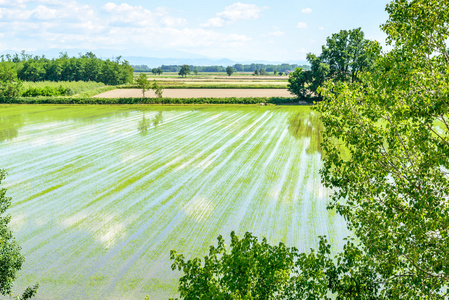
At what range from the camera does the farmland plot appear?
14.8m

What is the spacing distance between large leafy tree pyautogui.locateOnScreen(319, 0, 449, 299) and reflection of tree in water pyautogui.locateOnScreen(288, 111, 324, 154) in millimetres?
24141

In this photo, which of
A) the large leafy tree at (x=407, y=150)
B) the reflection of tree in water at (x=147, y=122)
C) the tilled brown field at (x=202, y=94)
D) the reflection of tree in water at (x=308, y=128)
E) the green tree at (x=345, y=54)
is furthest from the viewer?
the tilled brown field at (x=202, y=94)

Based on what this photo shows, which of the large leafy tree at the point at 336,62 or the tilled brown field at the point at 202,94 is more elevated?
the large leafy tree at the point at 336,62

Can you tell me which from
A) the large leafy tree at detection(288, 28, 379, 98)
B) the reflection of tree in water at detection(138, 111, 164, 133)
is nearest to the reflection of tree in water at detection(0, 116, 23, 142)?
the reflection of tree in water at detection(138, 111, 164, 133)

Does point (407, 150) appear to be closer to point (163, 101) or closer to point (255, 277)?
point (255, 277)

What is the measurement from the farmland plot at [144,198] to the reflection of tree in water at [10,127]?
0.47 metres

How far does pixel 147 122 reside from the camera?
50.1 meters

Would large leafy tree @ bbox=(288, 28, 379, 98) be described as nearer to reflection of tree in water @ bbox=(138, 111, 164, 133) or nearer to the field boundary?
the field boundary

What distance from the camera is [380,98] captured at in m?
8.86

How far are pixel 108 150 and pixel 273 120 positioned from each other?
25.0 meters

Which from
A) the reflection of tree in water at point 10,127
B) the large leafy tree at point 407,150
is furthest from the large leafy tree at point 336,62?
the large leafy tree at point 407,150

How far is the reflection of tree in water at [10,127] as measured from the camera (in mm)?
40647

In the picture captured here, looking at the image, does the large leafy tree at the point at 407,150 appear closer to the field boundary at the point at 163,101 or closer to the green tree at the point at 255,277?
the green tree at the point at 255,277

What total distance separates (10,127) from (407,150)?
49897 millimetres
